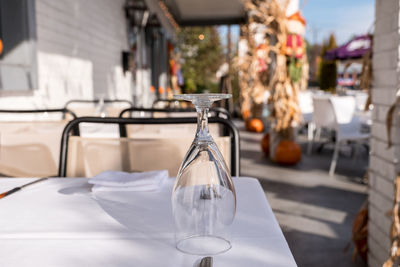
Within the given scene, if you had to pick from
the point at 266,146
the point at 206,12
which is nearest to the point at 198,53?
the point at 206,12

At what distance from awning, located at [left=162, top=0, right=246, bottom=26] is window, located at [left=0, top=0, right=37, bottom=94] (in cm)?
725

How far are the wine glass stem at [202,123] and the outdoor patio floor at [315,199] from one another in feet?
2.03

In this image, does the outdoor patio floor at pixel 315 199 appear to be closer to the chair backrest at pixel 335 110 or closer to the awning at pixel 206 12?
the chair backrest at pixel 335 110

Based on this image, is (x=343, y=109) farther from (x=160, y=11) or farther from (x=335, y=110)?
(x=160, y=11)

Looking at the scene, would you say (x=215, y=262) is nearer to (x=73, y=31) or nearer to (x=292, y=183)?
(x=292, y=183)

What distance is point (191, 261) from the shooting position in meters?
0.62

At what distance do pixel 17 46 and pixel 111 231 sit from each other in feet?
8.76

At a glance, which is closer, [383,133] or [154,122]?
[154,122]

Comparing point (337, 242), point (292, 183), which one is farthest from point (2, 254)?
point (292, 183)

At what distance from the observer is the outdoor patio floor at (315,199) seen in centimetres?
234

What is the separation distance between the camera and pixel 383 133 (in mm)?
1899

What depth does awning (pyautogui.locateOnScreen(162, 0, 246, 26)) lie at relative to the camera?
405 inches

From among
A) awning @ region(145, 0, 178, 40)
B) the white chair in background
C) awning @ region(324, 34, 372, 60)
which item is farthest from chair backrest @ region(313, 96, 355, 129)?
awning @ region(145, 0, 178, 40)

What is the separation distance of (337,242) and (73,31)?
368 centimetres
